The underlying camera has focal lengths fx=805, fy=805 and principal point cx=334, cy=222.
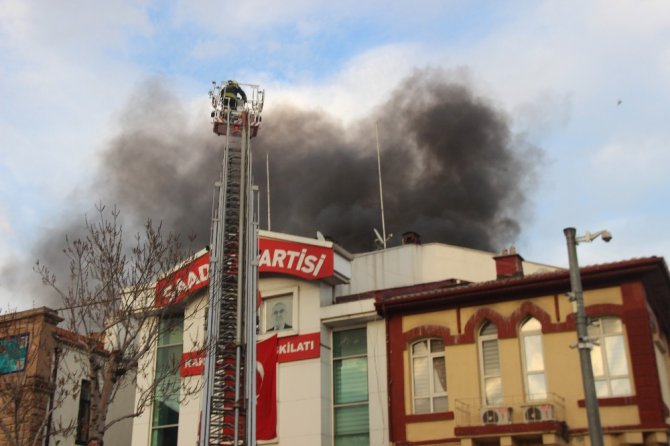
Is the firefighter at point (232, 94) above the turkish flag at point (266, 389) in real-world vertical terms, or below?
above

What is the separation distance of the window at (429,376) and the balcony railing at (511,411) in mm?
977

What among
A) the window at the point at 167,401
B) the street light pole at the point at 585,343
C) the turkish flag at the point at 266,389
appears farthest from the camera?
the window at the point at 167,401

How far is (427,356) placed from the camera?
2889 centimetres

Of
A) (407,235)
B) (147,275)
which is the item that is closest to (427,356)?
(147,275)

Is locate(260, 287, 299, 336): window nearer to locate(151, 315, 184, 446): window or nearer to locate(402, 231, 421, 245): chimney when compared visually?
locate(151, 315, 184, 446): window

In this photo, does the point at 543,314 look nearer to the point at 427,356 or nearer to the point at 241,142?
the point at 427,356

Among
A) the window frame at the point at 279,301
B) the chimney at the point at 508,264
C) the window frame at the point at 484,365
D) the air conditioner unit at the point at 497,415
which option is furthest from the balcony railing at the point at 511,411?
the window frame at the point at 279,301

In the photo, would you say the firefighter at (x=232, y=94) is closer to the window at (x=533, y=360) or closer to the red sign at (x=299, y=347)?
the red sign at (x=299, y=347)

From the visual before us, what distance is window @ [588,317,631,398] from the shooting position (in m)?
25.1

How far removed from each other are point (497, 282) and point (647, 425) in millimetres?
6591

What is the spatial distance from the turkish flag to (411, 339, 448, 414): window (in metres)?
5.56

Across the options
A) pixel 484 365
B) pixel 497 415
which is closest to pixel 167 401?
pixel 484 365

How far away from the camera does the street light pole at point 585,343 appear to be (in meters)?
16.6

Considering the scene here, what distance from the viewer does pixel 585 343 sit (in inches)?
688
